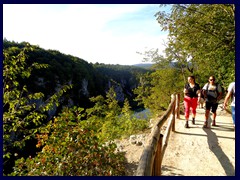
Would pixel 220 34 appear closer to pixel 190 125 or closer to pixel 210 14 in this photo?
pixel 210 14

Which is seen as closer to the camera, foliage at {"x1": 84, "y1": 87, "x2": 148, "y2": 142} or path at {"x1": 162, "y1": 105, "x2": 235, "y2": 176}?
path at {"x1": 162, "y1": 105, "x2": 235, "y2": 176}

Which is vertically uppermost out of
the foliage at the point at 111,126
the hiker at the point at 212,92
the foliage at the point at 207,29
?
the foliage at the point at 207,29

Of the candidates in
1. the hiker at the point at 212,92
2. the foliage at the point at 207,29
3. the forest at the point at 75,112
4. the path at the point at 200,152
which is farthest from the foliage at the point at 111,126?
the foliage at the point at 207,29

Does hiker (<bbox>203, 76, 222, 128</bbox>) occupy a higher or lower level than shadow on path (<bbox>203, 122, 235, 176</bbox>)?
higher

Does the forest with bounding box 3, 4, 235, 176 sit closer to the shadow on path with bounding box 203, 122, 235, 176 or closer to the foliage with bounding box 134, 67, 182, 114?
the shadow on path with bounding box 203, 122, 235, 176

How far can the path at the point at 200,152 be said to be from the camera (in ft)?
15.5

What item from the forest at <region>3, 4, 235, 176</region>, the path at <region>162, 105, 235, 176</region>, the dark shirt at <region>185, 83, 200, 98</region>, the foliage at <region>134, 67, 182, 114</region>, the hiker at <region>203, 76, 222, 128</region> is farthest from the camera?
the foliage at <region>134, 67, 182, 114</region>

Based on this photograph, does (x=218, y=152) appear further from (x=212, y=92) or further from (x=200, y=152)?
(x=212, y=92)

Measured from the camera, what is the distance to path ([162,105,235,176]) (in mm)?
4734

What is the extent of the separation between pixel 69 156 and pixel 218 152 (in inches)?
127

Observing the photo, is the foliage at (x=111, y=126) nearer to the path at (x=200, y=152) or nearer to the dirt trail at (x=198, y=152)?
the dirt trail at (x=198, y=152)

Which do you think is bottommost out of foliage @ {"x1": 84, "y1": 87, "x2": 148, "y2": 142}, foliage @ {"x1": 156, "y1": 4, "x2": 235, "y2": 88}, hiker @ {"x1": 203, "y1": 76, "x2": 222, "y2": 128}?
foliage @ {"x1": 84, "y1": 87, "x2": 148, "y2": 142}

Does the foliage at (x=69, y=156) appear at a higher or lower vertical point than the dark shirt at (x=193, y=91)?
lower

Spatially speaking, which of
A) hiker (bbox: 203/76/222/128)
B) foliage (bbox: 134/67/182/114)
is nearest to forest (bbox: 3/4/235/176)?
hiker (bbox: 203/76/222/128)
